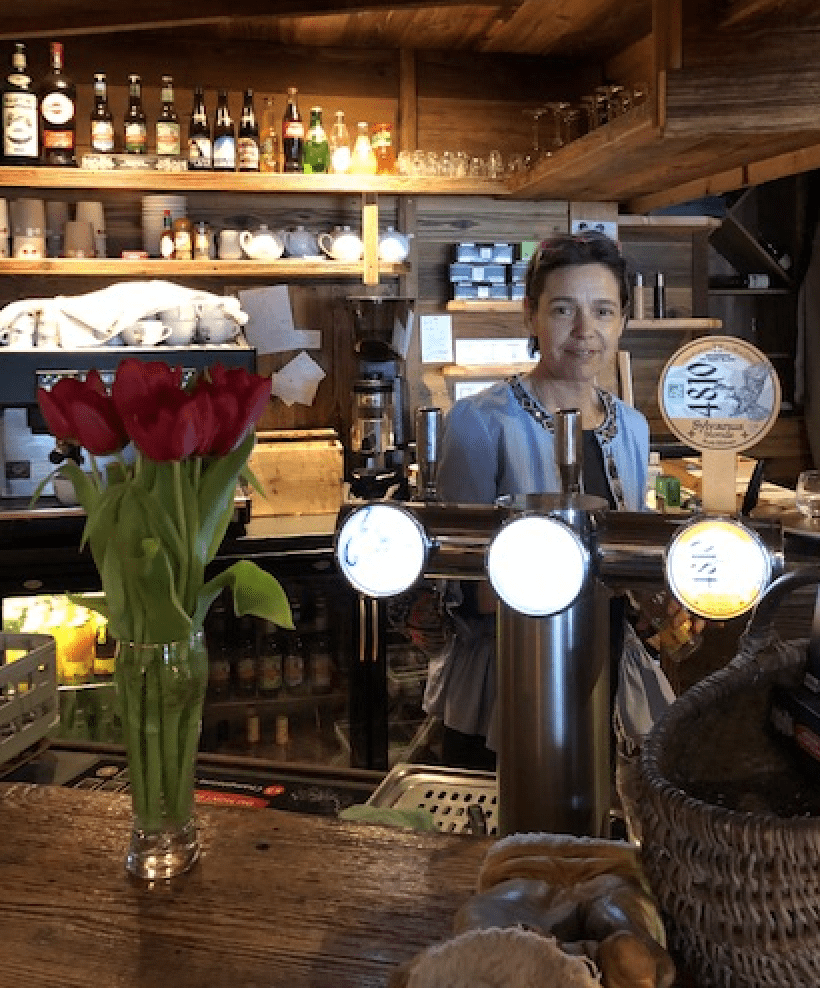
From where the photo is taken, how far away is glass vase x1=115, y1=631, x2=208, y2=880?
40.3 inches

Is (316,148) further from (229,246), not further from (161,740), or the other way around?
(161,740)

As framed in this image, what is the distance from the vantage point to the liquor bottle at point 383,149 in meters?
3.89

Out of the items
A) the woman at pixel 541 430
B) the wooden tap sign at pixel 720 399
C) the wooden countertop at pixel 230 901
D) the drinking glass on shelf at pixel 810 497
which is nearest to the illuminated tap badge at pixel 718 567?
the wooden tap sign at pixel 720 399

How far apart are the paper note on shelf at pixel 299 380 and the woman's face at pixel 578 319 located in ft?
7.24

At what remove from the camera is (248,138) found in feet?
12.6

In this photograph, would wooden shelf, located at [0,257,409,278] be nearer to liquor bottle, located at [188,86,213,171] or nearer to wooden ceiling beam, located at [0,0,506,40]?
liquor bottle, located at [188,86,213,171]

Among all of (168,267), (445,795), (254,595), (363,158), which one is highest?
(363,158)

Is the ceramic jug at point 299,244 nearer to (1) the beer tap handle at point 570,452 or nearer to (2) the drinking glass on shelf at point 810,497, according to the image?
(2) the drinking glass on shelf at point 810,497

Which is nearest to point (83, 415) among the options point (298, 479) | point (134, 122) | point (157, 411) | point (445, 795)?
point (157, 411)

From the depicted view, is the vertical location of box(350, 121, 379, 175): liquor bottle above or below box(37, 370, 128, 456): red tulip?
above

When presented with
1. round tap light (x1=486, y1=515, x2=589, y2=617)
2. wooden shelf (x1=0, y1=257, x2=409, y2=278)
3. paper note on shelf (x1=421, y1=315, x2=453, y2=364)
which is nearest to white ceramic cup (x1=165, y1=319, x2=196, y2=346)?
wooden shelf (x1=0, y1=257, x2=409, y2=278)

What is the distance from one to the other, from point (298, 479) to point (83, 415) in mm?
2716

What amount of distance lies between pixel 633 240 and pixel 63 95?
7.62ft

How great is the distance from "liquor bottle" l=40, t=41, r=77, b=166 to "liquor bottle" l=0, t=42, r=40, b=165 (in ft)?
0.17
